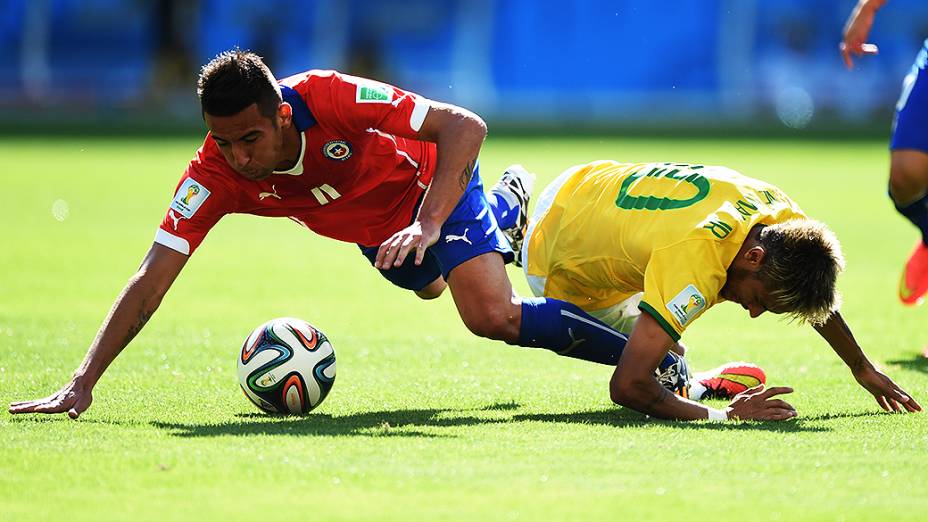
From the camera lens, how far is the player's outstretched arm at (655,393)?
5918mm

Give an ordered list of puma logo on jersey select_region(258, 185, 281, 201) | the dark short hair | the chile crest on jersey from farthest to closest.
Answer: puma logo on jersey select_region(258, 185, 281, 201) < the chile crest on jersey < the dark short hair

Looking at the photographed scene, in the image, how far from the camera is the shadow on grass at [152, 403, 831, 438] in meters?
5.81

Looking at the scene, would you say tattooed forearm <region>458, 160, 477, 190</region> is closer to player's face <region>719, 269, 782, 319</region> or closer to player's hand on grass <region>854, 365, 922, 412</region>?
player's face <region>719, 269, 782, 319</region>

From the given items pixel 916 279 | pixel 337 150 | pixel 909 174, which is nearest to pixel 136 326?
pixel 337 150

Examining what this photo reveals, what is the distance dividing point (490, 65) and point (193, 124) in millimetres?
7372

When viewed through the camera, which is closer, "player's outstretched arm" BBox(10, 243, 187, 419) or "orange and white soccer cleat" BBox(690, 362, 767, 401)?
"player's outstretched arm" BBox(10, 243, 187, 419)

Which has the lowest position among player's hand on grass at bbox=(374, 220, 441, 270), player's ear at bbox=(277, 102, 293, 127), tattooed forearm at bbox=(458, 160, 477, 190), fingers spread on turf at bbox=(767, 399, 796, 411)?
fingers spread on turf at bbox=(767, 399, 796, 411)

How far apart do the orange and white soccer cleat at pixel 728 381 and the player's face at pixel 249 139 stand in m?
2.44

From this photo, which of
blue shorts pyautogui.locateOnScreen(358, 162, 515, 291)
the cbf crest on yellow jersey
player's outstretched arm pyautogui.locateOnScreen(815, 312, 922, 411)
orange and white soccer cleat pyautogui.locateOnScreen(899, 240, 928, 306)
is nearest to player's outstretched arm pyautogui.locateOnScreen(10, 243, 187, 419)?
blue shorts pyautogui.locateOnScreen(358, 162, 515, 291)

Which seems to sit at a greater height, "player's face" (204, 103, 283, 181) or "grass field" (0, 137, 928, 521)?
"player's face" (204, 103, 283, 181)

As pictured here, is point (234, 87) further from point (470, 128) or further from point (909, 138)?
point (909, 138)

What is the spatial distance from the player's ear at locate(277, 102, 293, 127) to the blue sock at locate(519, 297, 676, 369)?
148 centimetres

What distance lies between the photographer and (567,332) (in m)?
6.64

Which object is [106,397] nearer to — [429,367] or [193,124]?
[429,367]
